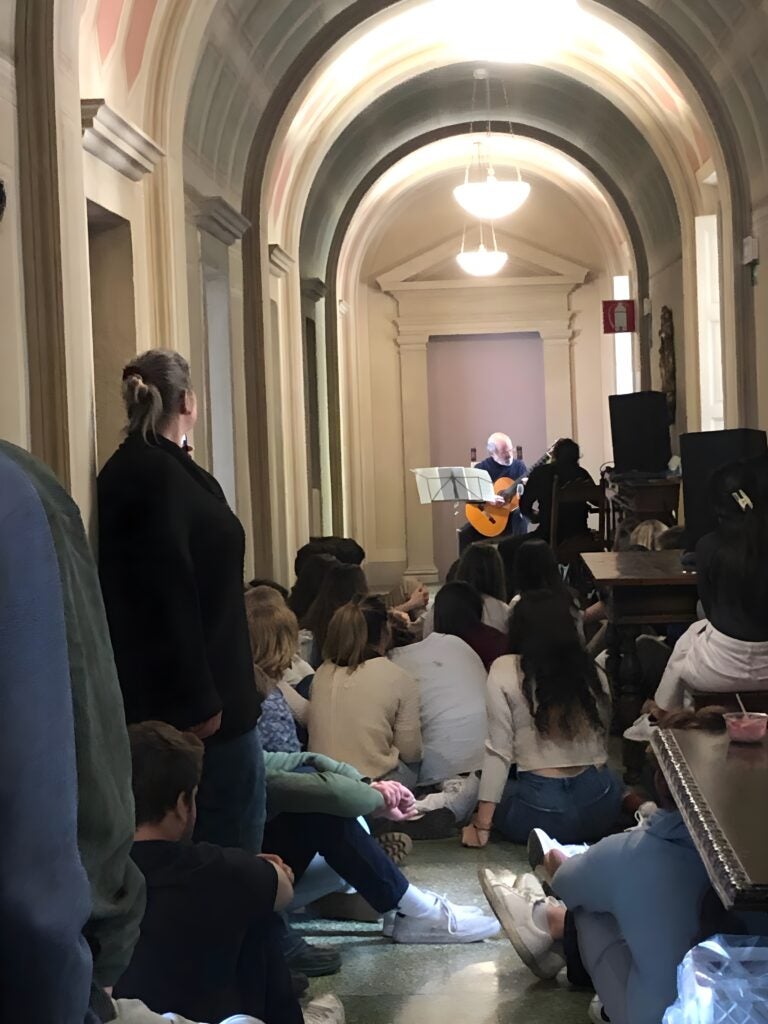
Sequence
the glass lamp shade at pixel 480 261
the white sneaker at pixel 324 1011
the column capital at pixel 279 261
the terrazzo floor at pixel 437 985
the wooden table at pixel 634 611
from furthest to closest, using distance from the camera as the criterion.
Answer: the glass lamp shade at pixel 480 261
the column capital at pixel 279 261
the wooden table at pixel 634 611
the terrazzo floor at pixel 437 985
the white sneaker at pixel 324 1011

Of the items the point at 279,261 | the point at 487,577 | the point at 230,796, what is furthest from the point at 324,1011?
the point at 279,261

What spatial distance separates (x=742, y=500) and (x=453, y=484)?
31.9 feet

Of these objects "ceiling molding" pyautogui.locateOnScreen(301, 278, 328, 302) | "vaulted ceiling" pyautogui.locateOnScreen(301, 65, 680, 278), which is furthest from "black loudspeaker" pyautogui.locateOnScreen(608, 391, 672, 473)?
"ceiling molding" pyautogui.locateOnScreen(301, 278, 328, 302)

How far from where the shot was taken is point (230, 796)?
3.99 metres

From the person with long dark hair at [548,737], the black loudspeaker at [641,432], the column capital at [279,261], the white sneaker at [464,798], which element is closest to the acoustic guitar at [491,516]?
the black loudspeaker at [641,432]

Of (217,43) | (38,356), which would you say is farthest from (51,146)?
(217,43)

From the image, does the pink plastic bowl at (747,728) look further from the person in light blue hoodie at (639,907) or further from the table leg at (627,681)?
the table leg at (627,681)

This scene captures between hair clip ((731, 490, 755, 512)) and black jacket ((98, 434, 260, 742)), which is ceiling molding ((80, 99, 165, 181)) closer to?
black jacket ((98, 434, 260, 742))

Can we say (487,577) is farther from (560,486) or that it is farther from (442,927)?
(560,486)

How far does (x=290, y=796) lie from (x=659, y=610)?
3.12 meters

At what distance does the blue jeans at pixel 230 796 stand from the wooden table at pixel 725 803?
1.09 metres

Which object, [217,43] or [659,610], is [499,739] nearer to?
[659,610]

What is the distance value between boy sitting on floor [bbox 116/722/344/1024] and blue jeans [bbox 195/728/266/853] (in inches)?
13.6

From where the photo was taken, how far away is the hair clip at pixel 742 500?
580cm
